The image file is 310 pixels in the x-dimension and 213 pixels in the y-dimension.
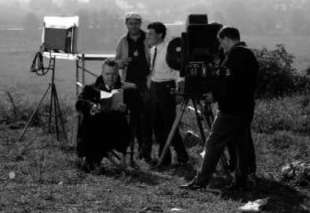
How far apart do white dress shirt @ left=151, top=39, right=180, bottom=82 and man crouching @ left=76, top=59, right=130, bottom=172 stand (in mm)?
509

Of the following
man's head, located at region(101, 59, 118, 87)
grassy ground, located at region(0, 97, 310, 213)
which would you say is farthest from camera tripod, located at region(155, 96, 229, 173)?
man's head, located at region(101, 59, 118, 87)

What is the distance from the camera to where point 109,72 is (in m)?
7.33

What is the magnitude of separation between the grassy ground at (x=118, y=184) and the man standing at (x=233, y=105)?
0.75ft

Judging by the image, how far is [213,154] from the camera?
20.7 feet

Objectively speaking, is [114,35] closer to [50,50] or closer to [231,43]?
[50,50]

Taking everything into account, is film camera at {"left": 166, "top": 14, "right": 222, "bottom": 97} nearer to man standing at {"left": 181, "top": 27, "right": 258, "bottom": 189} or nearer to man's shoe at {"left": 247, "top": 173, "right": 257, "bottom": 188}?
man standing at {"left": 181, "top": 27, "right": 258, "bottom": 189}

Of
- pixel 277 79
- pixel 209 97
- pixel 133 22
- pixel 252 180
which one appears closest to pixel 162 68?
pixel 133 22

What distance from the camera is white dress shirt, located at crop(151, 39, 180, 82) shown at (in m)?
7.70

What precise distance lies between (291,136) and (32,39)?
50948 mm

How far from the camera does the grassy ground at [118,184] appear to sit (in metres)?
5.80

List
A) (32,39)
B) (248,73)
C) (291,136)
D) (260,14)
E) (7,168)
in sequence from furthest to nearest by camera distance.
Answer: (260,14) → (32,39) → (291,136) → (7,168) → (248,73)

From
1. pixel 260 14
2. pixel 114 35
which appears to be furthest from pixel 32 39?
pixel 260 14

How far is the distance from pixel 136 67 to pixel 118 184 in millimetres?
1807

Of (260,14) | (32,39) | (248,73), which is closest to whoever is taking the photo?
(248,73)
